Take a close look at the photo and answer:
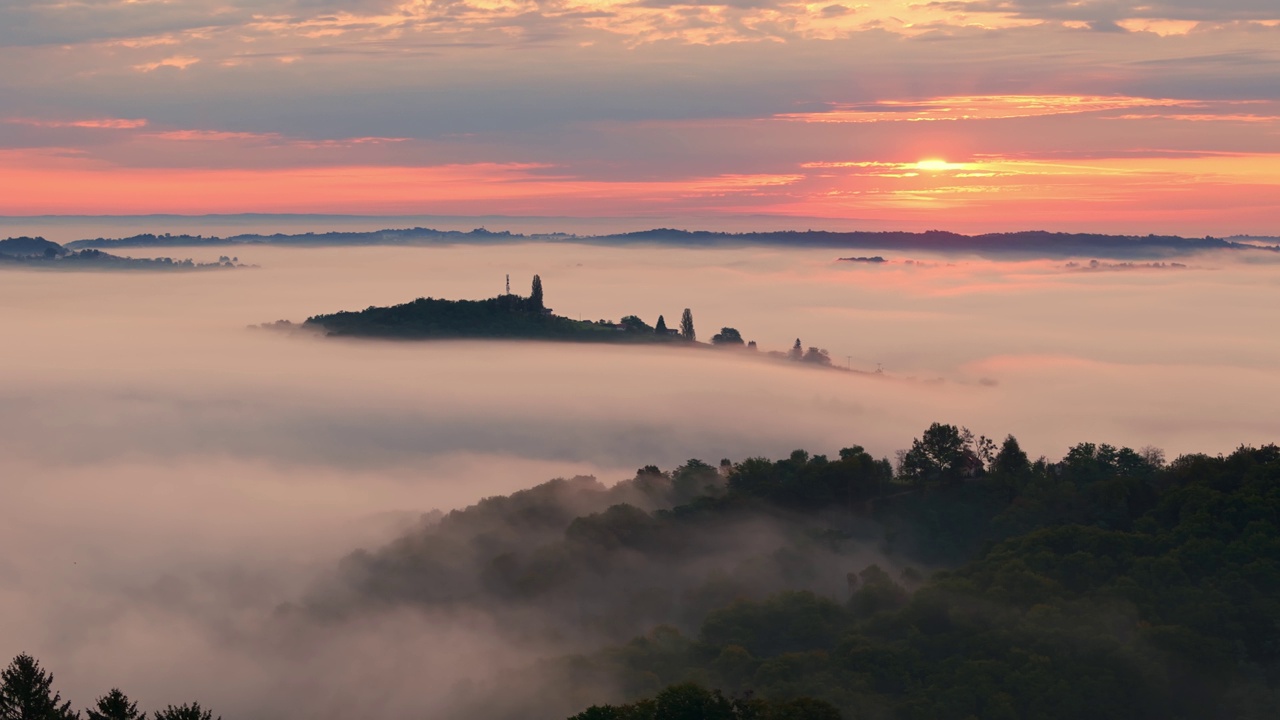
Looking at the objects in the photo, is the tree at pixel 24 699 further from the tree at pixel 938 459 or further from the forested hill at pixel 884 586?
the tree at pixel 938 459

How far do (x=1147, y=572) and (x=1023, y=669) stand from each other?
23055mm

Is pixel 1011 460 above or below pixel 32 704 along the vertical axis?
below

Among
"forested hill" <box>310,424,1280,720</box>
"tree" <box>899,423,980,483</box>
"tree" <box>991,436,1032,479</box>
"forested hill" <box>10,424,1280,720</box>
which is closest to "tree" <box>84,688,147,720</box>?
"forested hill" <box>10,424,1280,720</box>

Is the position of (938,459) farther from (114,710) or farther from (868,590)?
(114,710)

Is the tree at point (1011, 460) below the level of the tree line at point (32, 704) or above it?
below

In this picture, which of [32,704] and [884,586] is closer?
[32,704]

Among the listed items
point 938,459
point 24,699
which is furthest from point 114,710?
point 938,459

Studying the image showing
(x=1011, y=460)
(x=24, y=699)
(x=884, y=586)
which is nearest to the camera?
(x=24, y=699)

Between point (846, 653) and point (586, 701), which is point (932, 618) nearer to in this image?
point (846, 653)

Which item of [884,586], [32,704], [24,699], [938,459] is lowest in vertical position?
[884,586]

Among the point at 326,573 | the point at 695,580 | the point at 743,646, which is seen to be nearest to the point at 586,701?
the point at 743,646

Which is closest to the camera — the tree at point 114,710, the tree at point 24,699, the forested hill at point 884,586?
the tree at point 114,710

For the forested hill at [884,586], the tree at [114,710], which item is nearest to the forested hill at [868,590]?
the forested hill at [884,586]

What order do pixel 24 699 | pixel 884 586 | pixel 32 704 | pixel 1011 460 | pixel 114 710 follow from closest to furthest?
pixel 114 710 → pixel 24 699 → pixel 32 704 → pixel 884 586 → pixel 1011 460
